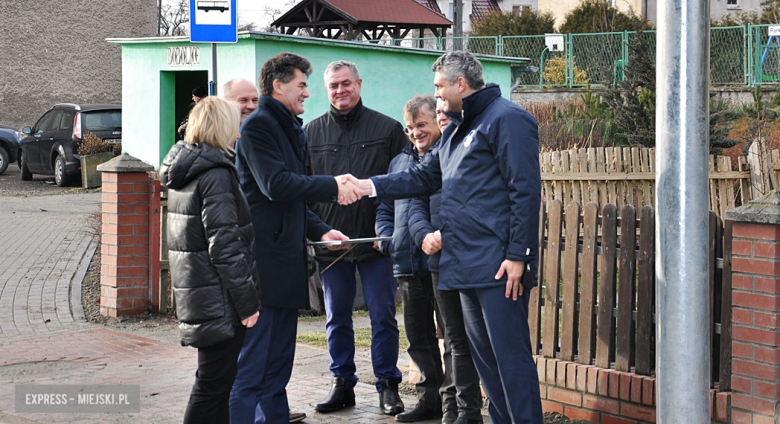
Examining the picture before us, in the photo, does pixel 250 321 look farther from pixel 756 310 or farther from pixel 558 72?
pixel 558 72

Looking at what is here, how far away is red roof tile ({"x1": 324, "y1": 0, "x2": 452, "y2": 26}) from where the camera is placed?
3044 centimetres

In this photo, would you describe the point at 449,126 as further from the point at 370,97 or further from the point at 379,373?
the point at 370,97

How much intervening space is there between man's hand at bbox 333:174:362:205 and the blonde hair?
2.49ft

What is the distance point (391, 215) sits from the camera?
560 centimetres

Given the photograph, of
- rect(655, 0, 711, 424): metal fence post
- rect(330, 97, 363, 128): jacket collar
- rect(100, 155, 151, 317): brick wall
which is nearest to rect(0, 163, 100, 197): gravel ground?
rect(100, 155, 151, 317): brick wall

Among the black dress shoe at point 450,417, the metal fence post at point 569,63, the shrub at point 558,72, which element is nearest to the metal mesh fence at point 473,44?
the shrub at point 558,72

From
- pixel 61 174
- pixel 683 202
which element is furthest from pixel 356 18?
pixel 683 202

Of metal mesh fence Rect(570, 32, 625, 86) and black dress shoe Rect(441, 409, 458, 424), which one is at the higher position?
metal mesh fence Rect(570, 32, 625, 86)

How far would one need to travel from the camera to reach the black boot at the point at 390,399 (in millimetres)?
5457

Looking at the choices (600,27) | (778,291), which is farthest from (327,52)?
(600,27)

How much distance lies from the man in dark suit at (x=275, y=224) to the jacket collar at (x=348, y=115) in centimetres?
96

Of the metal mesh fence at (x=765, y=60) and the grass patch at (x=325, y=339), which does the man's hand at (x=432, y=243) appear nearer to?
the grass patch at (x=325, y=339)

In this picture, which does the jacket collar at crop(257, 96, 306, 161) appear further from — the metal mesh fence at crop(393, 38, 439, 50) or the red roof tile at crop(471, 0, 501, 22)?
the red roof tile at crop(471, 0, 501, 22)

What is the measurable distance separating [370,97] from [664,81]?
11.9 meters
